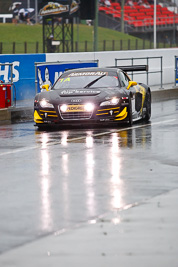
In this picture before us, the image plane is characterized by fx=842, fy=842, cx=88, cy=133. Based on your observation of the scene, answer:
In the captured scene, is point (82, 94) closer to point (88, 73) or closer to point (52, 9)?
point (88, 73)

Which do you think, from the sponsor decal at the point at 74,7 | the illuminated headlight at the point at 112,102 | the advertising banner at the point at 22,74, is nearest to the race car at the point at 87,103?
the illuminated headlight at the point at 112,102

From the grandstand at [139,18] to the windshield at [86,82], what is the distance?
75209 millimetres

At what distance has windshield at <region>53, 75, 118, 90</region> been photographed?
19.2 metres

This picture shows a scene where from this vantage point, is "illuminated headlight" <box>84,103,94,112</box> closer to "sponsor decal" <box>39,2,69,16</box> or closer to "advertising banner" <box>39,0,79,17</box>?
"advertising banner" <box>39,0,79,17</box>

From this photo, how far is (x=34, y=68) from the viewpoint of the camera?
88.9 feet

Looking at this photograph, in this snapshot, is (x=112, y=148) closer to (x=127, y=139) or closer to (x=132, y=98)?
(x=127, y=139)

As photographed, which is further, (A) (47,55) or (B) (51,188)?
(A) (47,55)

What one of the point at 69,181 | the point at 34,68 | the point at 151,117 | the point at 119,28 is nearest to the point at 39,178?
the point at 69,181

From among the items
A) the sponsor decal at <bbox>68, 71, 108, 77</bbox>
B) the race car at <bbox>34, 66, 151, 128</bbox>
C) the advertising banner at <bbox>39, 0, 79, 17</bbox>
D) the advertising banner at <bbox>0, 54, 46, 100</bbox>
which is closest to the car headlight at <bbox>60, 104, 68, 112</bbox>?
the race car at <bbox>34, 66, 151, 128</bbox>

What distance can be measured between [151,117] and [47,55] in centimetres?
800

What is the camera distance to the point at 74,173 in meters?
11.6

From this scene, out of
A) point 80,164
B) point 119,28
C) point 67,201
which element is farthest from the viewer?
point 119,28

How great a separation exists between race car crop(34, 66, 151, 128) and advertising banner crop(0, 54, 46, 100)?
6.61 meters

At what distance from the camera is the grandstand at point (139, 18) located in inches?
3763
